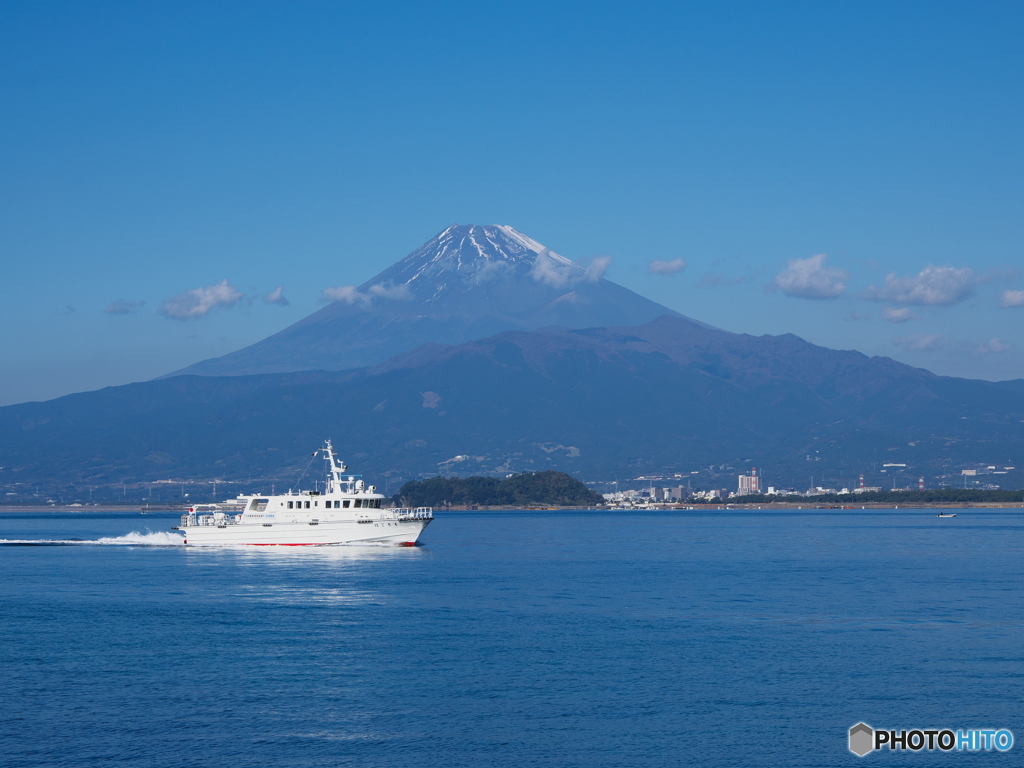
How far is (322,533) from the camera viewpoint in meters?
84.2

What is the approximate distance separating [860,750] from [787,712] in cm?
363

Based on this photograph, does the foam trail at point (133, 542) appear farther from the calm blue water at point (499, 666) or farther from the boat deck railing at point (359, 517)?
the calm blue water at point (499, 666)

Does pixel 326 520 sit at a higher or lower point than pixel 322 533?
higher

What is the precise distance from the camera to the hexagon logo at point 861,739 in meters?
25.7

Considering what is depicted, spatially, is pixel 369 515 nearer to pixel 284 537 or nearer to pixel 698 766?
pixel 284 537

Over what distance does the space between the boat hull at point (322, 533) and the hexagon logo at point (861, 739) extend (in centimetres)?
A: 6055

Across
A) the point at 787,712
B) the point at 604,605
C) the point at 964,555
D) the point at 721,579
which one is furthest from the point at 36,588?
the point at 964,555

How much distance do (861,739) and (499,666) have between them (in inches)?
495

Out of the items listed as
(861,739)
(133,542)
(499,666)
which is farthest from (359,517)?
(861,739)

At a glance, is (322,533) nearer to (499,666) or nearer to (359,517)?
(359,517)

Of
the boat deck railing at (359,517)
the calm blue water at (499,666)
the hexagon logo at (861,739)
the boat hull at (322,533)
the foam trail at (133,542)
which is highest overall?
the boat deck railing at (359,517)

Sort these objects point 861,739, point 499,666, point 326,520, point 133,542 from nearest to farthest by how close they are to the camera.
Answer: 1. point 861,739
2. point 499,666
3. point 326,520
4. point 133,542

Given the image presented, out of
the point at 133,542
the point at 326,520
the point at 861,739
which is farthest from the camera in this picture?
the point at 133,542

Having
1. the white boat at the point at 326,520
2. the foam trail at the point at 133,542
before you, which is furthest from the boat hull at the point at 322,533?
the foam trail at the point at 133,542
